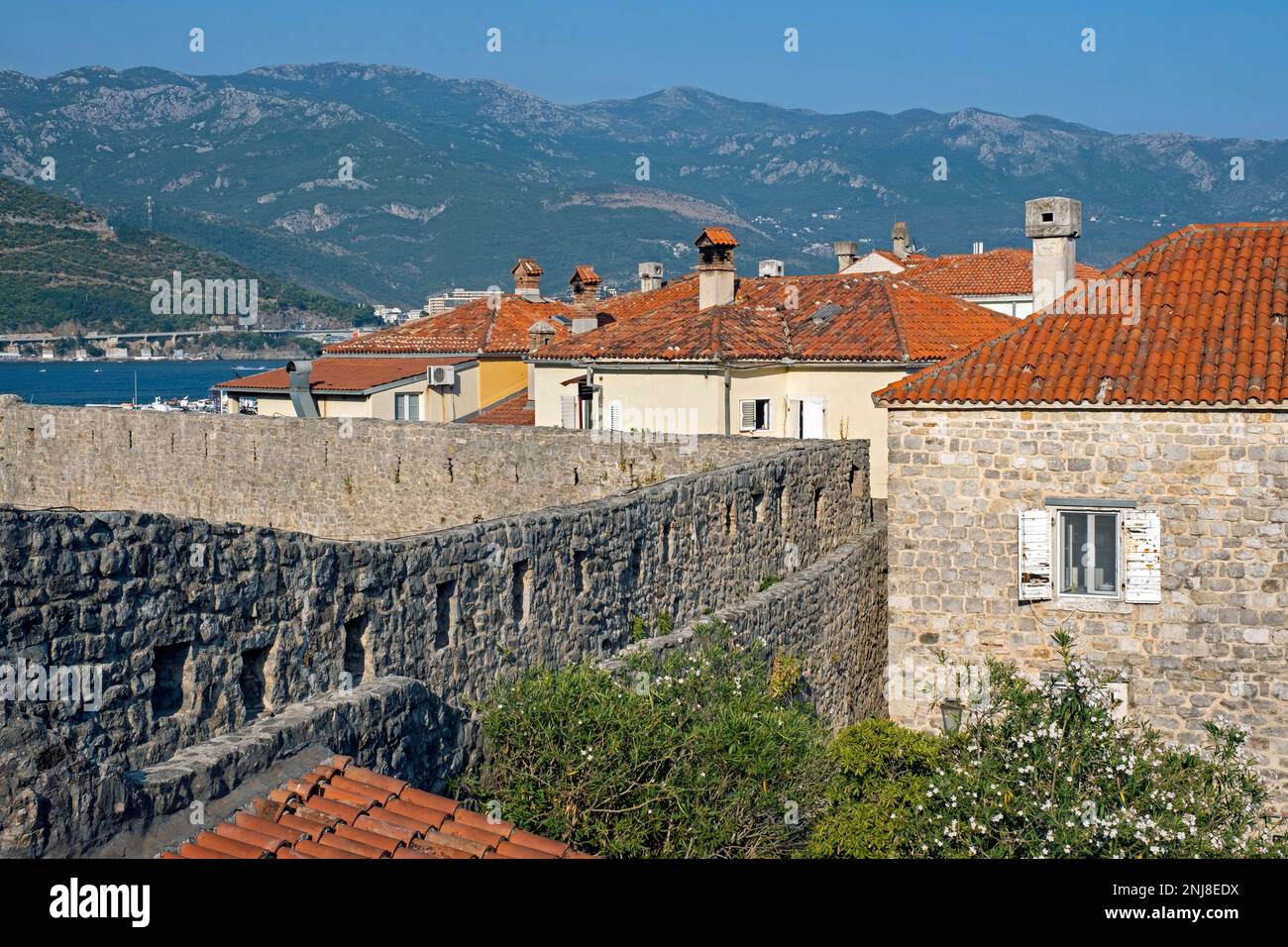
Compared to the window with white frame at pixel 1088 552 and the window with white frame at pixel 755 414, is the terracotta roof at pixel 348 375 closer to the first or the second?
the window with white frame at pixel 755 414

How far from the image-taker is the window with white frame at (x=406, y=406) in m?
35.4

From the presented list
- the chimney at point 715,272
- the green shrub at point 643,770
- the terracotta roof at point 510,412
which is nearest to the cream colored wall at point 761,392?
the chimney at point 715,272

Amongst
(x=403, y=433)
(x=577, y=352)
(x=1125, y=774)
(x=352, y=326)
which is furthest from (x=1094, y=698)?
(x=352, y=326)

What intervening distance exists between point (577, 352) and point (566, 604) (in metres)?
19.5

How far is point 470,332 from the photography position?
1649 inches

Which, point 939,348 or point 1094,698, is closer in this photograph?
point 1094,698

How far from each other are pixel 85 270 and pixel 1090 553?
433ft

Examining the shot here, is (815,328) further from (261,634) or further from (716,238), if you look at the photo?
(261,634)

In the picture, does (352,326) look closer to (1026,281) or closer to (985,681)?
(1026,281)

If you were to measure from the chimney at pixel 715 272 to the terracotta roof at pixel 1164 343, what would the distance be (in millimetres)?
13941

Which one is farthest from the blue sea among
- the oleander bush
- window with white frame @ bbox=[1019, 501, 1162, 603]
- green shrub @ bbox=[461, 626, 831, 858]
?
green shrub @ bbox=[461, 626, 831, 858]

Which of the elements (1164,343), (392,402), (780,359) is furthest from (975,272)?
(1164,343)

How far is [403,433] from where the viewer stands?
22250 millimetres
